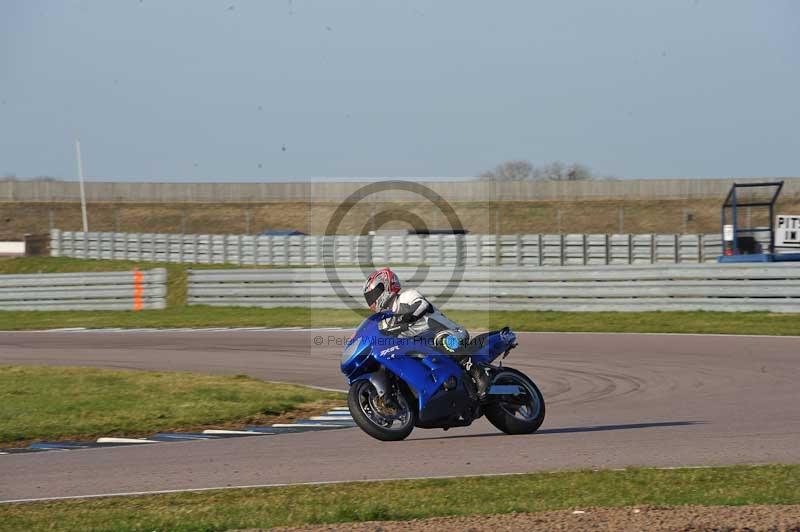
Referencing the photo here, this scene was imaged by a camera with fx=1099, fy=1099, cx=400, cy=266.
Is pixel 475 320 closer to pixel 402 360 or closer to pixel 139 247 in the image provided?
pixel 402 360

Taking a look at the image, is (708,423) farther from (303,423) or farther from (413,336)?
(303,423)

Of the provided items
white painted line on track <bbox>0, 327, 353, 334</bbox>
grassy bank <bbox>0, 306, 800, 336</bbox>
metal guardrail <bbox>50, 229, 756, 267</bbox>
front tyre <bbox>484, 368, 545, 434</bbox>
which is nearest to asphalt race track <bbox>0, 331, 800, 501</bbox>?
front tyre <bbox>484, 368, 545, 434</bbox>

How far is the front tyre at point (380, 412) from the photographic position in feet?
31.4

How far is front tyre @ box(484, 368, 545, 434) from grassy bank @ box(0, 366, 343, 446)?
3154 millimetres

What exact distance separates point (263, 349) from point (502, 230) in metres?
38.9

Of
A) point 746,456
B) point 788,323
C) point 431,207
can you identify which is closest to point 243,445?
point 746,456

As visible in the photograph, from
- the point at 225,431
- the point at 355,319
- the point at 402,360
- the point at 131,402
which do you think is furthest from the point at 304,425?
the point at 355,319

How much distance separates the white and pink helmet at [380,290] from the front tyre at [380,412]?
69 cm

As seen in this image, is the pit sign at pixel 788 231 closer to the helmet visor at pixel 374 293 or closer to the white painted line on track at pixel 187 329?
the white painted line on track at pixel 187 329

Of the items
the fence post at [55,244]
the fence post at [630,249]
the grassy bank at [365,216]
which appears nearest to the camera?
the fence post at [630,249]

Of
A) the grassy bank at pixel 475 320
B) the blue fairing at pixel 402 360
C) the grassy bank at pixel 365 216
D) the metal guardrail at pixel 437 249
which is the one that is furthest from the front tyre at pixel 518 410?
the grassy bank at pixel 365 216

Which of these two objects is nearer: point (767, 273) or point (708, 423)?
point (708, 423)

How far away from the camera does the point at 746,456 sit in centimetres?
884

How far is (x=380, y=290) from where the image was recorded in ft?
31.4
